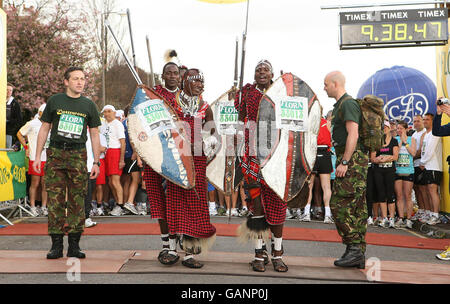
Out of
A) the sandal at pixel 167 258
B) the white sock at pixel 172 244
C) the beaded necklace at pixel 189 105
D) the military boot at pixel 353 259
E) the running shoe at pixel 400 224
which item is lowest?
the running shoe at pixel 400 224

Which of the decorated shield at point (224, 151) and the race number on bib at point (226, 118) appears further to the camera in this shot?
the race number on bib at point (226, 118)

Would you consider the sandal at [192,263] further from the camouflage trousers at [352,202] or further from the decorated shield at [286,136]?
the camouflage trousers at [352,202]

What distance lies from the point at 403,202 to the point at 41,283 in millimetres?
7335

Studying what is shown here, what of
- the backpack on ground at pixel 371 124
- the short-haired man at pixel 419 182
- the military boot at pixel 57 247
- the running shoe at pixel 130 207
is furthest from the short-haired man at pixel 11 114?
the short-haired man at pixel 419 182

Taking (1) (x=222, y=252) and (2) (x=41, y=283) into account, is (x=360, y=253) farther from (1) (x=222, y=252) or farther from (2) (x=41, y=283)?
(2) (x=41, y=283)

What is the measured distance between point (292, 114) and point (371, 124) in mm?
898

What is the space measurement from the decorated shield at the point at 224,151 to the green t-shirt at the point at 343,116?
108 cm

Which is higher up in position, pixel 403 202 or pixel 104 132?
pixel 104 132

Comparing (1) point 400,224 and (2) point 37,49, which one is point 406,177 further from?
(2) point 37,49

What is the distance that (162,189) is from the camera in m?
5.07

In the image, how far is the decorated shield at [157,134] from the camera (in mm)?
4879

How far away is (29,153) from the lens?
8.94 meters

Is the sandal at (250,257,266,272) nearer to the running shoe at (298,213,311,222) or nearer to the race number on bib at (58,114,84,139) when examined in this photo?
the race number on bib at (58,114,84,139)
